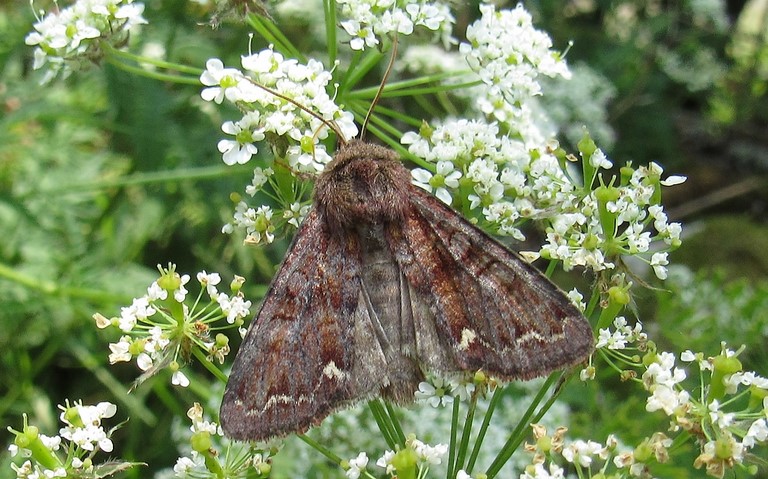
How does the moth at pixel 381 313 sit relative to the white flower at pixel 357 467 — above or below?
above

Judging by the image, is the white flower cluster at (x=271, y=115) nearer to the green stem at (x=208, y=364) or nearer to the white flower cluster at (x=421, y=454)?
the green stem at (x=208, y=364)

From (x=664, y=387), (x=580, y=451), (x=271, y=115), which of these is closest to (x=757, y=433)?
(x=664, y=387)

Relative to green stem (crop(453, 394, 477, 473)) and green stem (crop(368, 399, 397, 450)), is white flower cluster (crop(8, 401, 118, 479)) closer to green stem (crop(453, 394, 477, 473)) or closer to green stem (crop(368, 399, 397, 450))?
green stem (crop(368, 399, 397, 450))

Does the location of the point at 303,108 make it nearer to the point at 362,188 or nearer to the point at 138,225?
the point at 362,188

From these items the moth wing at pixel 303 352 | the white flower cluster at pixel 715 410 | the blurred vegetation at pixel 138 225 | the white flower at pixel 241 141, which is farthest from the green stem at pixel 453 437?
the blurred vegetation at pixel 138 225

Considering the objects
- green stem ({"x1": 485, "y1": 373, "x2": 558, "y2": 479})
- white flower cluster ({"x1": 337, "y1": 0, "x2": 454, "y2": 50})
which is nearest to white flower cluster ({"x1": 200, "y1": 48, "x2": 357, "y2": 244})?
white flower cluster ({"x1": 337, "y1": 0, "x2": 454, "y2": 50})

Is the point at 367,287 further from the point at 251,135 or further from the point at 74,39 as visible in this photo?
the point at 74,39

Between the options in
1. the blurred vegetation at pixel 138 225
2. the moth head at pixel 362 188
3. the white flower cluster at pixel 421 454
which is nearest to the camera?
the white flower cluster at pixel 421 454
